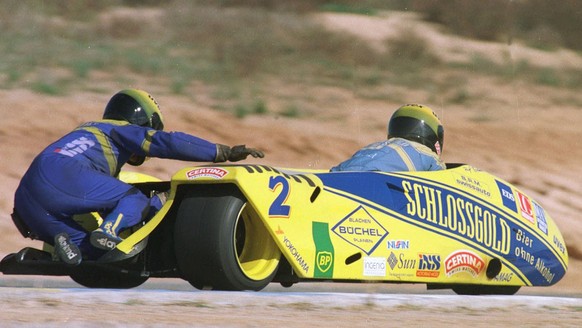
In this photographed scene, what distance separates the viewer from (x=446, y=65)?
28.5m

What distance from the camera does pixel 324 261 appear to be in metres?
8.35

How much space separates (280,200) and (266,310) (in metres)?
1.00

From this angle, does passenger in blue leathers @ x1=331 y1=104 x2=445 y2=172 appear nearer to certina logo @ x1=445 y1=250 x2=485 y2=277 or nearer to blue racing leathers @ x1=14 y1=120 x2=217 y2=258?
certina logo @ x1=445 y1=250 x2=485 y2=277

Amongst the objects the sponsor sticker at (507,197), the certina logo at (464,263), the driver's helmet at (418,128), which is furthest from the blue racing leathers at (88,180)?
the sponsor sticker at (507,197)

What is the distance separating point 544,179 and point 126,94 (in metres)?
11.6

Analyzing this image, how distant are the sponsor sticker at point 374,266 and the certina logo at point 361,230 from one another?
0.06 metres

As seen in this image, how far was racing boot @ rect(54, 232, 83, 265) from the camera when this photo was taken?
802 cm

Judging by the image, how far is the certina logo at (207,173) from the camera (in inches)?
313

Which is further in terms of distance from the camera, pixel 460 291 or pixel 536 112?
pixel 536 112

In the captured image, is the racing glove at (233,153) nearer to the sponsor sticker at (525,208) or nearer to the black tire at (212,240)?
the black tire at (212,240)

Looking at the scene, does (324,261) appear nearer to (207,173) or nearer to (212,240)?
(212,240)

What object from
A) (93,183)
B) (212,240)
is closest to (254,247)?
(212,240)

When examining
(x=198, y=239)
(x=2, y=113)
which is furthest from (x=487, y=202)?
(x=2, y=113)

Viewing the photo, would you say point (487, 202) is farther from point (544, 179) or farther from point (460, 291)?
point (544, 179)
